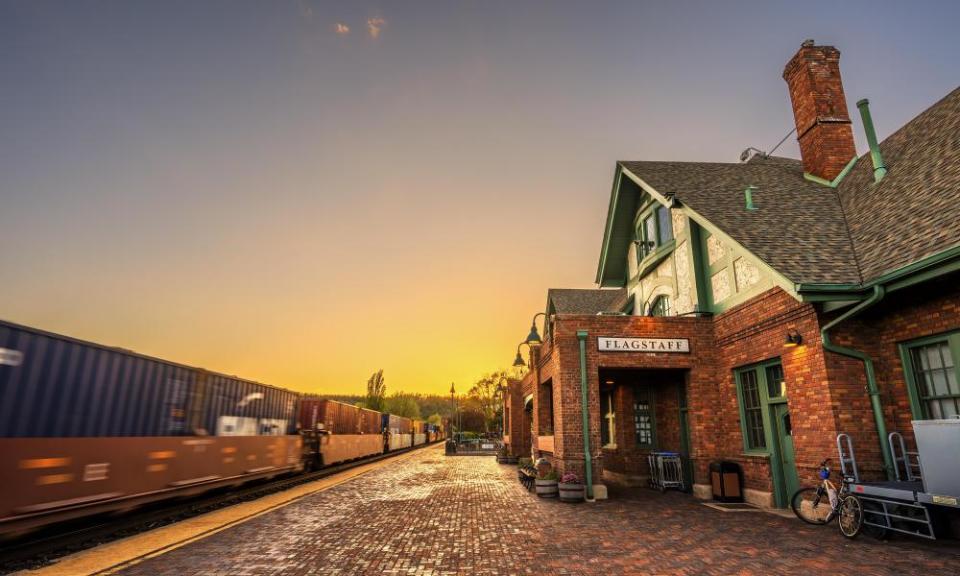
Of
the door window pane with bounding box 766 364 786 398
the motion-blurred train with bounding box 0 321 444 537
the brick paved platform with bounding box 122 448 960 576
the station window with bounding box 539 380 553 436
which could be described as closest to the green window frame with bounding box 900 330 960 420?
the brick paved platform with bounding box 122 448 960 576

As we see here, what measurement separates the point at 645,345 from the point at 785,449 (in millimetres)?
3750

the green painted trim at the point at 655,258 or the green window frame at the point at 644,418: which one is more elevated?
the green painted trim at the point at 655,258

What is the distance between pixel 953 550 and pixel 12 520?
12283 mm

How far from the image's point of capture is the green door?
31.9 ft

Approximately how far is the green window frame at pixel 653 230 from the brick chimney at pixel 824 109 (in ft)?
13.2

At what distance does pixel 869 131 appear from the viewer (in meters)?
11.2

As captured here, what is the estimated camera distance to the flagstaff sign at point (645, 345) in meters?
12.4

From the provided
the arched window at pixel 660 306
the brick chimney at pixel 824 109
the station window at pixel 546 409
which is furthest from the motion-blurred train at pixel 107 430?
the brick chimney at pixel 824 109

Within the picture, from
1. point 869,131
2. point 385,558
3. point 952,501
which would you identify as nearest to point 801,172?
point 869,131

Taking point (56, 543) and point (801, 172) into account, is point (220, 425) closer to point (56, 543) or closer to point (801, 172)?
point (56, 543)

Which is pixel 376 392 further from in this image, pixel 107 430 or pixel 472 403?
pixel 107 430

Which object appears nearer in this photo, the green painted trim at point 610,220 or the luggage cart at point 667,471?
the luggage cart at point 667,471

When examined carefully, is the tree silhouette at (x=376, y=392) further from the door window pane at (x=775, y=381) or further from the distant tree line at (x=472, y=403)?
the door window pane at (x=775, y=381)

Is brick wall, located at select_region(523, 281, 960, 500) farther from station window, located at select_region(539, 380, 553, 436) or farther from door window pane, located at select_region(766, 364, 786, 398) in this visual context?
station window, located at select_region(539, 380, 553, 436)
